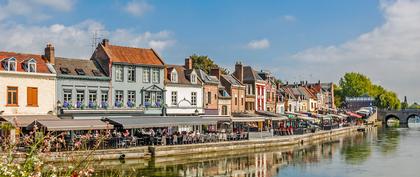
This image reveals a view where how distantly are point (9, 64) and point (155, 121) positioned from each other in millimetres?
11783

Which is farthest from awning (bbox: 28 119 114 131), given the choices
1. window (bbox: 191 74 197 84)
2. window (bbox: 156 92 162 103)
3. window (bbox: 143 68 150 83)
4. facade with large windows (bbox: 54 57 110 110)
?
window (bbox: 191 74 197 84)

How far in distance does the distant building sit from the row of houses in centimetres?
8062

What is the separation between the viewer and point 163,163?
35.6m

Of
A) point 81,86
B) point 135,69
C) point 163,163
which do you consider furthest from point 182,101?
point 163,163

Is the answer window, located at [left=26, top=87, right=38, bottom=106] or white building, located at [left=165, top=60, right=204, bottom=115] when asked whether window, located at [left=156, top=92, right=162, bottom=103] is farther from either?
window, located at [left=26, top=87, right=38, bottom=106]

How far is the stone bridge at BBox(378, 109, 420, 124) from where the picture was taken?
120188 mm

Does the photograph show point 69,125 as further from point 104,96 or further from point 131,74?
point 131,74

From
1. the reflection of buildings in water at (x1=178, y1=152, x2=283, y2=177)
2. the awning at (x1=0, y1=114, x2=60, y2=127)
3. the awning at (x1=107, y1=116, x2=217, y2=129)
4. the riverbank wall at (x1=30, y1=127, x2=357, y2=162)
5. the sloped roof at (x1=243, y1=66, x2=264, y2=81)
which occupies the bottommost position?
the reflection of buildings in water at (x1=178, y1=152, x2=283, y2=177)

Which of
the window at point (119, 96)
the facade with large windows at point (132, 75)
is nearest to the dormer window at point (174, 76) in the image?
the facade with large windows at point (132, 75)

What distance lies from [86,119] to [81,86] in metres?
3.31

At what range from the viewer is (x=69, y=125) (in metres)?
35.5

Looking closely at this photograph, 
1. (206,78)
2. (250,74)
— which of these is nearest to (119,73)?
(206,78)

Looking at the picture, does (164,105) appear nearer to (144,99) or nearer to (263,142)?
(144,99)

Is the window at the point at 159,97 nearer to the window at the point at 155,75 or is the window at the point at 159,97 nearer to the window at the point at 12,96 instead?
the window at the point at 155,75
